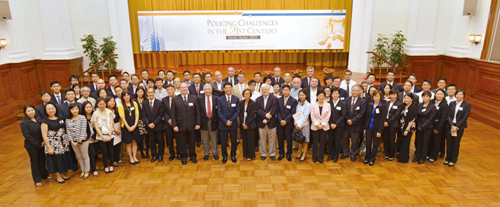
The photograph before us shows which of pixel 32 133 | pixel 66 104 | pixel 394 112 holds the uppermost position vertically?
pixel 66 104

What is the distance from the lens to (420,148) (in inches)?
210

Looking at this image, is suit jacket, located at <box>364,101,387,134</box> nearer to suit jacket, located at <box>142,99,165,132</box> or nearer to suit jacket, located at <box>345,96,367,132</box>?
suit jacket, located at <box>345,96,367,132</box>

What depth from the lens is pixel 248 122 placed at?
206 inches

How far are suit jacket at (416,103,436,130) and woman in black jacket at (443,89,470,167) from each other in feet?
1.02

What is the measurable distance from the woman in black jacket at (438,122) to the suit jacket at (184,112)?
3.87 meters

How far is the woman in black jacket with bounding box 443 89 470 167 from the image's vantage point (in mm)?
4984

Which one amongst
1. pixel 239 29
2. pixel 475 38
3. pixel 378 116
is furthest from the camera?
pixel 239 29

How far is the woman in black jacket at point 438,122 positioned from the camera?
5051mm

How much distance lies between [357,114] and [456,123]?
61.4 inches

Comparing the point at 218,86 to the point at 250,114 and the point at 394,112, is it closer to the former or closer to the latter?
the point at 250,114

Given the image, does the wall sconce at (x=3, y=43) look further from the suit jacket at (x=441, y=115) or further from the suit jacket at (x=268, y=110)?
the suit jacket at (x=441, y=115)

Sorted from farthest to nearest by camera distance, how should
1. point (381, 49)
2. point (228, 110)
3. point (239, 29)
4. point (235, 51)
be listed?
point (235, 51) < point (239, 29) < point (381, 49) < point (228, 110)

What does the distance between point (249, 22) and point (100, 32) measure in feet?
15.0

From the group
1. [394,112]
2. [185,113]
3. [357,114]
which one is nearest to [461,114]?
[394,112]
